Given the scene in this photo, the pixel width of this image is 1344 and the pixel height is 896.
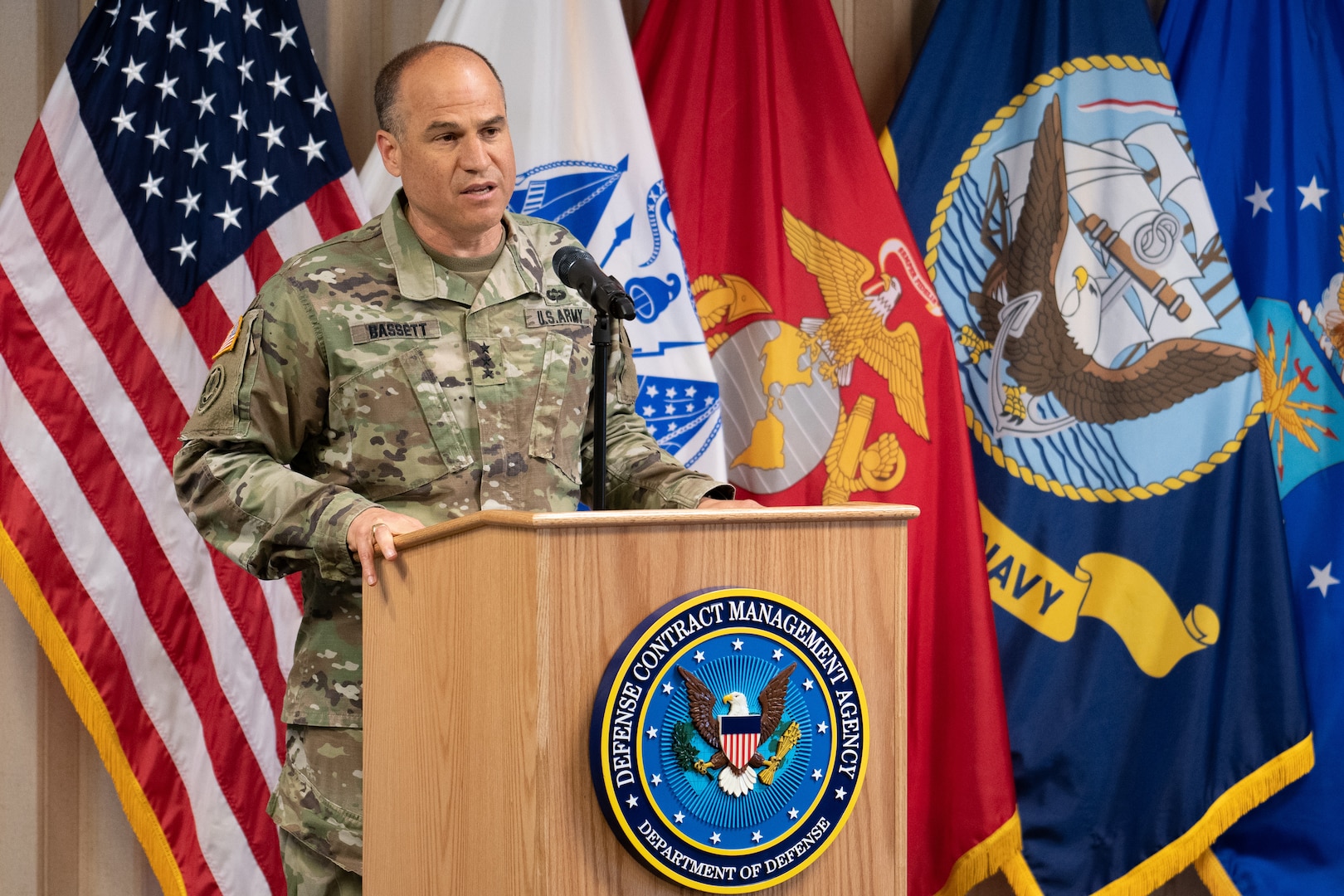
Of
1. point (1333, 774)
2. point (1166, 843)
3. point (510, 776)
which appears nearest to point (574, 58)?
point (510, 776)

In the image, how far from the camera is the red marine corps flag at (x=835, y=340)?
2.55m

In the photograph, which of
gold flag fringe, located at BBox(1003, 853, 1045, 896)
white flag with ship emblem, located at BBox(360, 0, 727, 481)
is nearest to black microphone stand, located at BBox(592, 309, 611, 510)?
white flag with ship emblem, located at BBox(360, 0, 727, 481)

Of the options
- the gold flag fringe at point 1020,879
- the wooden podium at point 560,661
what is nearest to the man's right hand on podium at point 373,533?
the wooden podium at point 560,661

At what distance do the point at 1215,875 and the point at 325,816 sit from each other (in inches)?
79.8

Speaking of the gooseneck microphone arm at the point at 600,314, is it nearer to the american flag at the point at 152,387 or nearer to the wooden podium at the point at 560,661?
the wooden podium at the point at 560,661

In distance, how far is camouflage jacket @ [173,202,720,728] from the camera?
158 centimetres

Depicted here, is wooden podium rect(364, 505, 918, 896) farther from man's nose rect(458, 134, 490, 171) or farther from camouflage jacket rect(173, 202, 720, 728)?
man's nose rect(458, 134, 490, 171)

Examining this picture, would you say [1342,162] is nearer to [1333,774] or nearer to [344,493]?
[1333,774]

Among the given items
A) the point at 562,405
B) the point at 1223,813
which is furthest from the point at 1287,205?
the point at 562,405

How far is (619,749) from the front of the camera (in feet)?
3.42

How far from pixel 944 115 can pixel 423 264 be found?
1.50 meters

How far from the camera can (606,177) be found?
2490mm

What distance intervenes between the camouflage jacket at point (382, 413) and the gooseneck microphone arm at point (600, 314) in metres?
0.20

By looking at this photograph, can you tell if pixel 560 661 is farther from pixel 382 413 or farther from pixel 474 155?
pixel 474 155
